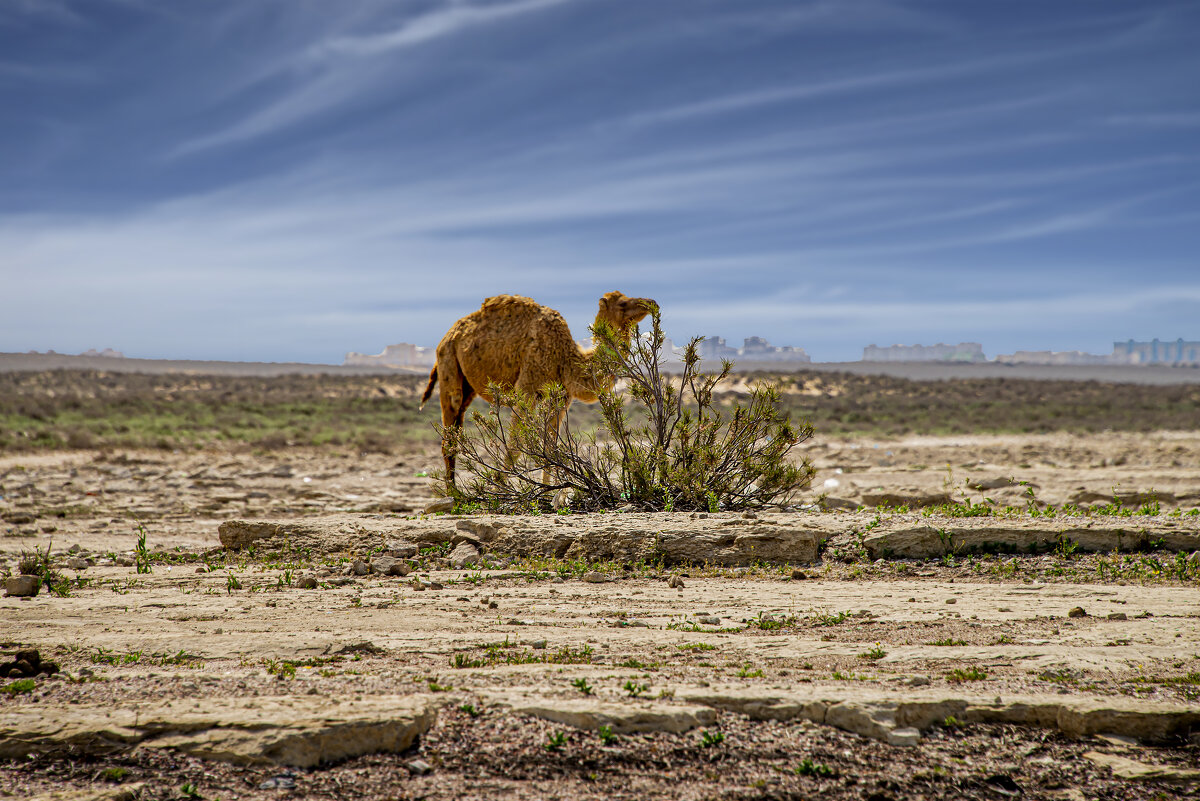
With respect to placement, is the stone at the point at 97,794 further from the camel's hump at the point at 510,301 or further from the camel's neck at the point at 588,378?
the camel's hump at the point at 510,301

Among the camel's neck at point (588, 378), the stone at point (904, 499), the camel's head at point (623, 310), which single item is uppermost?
the camel's head at point (623, 310)

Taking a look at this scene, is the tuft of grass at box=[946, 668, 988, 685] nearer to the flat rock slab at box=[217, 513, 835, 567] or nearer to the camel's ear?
the flat rock slab at box=[217, 513, 835, 567]

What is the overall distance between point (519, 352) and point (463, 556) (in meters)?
3.43

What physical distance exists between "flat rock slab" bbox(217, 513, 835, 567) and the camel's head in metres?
2.54

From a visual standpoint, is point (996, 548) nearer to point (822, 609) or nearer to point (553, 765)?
point (822, 609)

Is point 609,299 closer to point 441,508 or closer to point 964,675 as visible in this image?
point 441,508

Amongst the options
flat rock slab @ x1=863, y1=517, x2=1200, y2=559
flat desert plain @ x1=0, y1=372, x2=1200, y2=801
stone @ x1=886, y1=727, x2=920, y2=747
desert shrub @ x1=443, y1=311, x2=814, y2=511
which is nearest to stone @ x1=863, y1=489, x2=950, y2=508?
flat desert plain @ x1=0, y1=372, x2=1200, y2=801

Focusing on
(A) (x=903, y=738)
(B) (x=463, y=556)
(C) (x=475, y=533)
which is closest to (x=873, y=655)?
(A) (x=903, y=738)

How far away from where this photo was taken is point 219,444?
72.4 feet

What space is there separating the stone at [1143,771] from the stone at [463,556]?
4805mm

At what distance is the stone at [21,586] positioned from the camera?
234 inches

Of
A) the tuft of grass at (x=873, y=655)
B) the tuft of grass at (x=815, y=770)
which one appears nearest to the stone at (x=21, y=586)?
the tuft of grass at (x=815, y=770)

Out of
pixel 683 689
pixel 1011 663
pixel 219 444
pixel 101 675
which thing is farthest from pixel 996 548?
pixel 219 444

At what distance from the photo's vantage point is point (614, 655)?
175 inches
